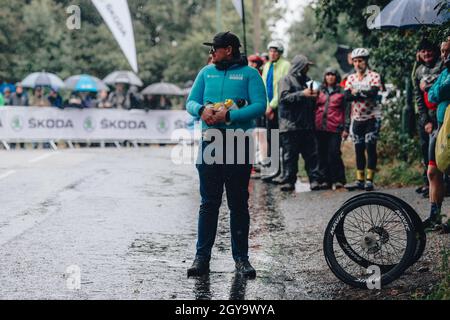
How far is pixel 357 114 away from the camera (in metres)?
12.3

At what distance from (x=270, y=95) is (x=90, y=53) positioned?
34.1 metres

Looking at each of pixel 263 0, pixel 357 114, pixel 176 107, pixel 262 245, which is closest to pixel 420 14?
pixel 357 114

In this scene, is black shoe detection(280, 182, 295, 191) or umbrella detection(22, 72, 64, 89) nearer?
black shoe detection(280, 182, 295, 191)

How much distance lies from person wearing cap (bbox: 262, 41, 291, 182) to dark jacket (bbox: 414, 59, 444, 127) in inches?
161

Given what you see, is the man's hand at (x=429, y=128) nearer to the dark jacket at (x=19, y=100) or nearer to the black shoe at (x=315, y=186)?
the black shoe at (x=315, y=186)

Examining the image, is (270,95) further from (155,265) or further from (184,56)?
(184,56)

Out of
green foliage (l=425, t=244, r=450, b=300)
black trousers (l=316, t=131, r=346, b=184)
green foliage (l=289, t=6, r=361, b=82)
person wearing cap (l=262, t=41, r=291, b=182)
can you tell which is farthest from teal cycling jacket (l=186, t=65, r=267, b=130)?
green foliage (l=289, t=6, r=361, b=82)

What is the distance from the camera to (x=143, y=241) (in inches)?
342

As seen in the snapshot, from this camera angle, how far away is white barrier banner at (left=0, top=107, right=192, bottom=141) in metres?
24.4

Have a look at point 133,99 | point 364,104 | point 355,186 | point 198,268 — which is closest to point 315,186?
point 355,186

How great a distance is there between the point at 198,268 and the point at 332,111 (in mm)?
6432

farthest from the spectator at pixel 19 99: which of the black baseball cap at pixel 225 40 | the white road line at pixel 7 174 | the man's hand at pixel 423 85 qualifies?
the black baseball cap at pixel 225 40

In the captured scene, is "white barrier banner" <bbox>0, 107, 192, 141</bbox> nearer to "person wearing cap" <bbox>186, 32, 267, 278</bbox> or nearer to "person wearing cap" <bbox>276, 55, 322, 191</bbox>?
"person wearing cap" <bbox>276, 55, 322, 191</bbox>

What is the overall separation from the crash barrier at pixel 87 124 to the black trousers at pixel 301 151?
10901 millimetres
